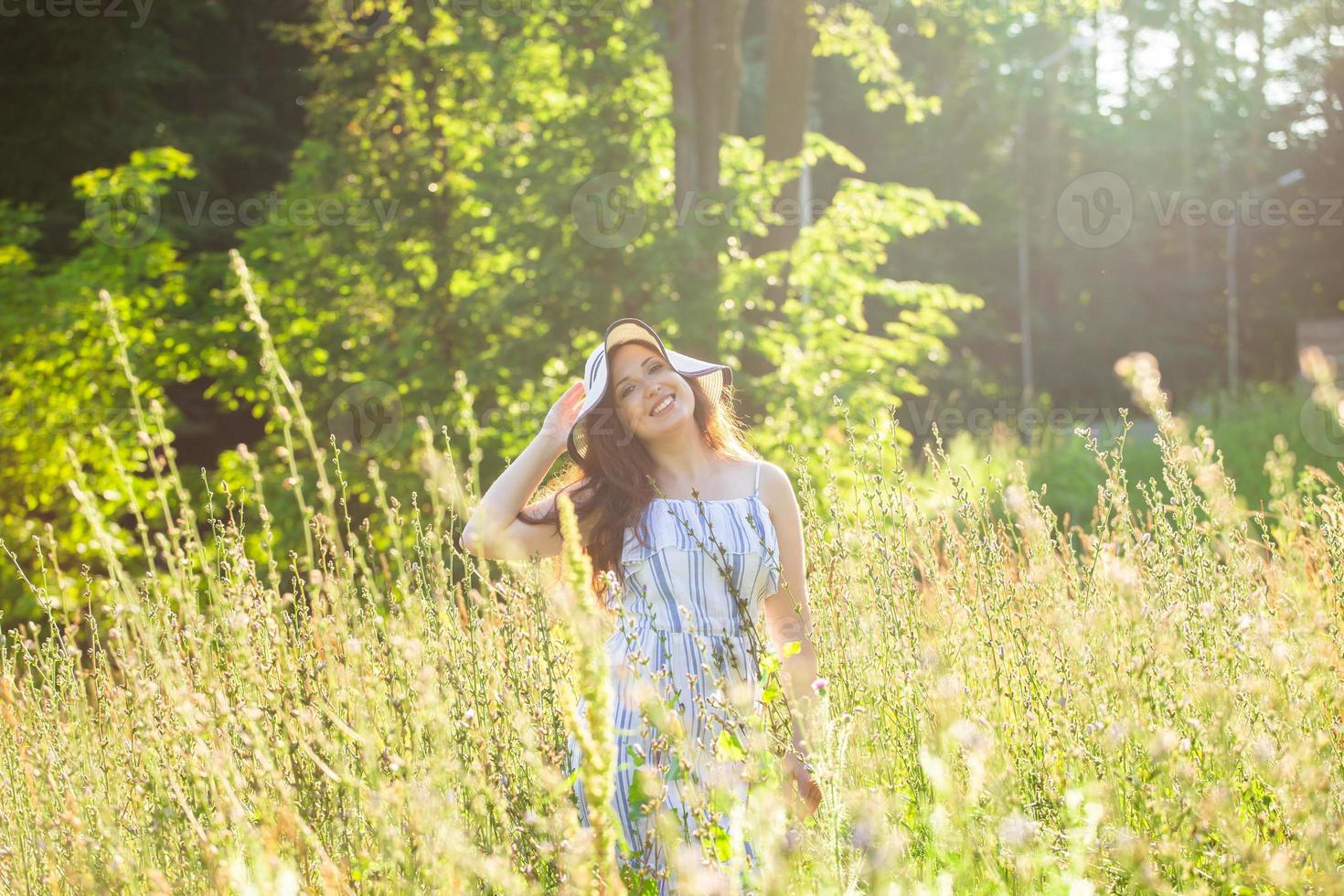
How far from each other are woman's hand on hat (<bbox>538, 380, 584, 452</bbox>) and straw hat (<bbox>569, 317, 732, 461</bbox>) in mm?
19

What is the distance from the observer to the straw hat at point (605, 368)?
11.1 ft

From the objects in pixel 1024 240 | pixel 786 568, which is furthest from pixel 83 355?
pixel 1024 240

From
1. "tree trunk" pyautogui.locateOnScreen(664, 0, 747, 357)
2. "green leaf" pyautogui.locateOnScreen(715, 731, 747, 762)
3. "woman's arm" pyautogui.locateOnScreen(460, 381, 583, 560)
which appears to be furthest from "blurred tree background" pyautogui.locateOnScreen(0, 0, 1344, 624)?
"green leaf" pyautogui.locateOnScreen(715, 731, 747, 762)

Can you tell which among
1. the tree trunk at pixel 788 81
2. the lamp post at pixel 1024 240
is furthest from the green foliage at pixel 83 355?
the lamp post at pixel 1024 240

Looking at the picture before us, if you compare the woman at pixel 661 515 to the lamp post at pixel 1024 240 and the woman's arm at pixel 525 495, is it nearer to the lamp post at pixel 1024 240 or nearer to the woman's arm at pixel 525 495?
the woman's arm at pixel 525 495

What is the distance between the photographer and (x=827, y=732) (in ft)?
5.64

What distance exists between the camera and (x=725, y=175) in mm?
10062

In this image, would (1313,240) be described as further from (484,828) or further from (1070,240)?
(484,828)

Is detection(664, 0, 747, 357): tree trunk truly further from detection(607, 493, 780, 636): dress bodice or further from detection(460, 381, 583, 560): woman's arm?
detection(607, 493, 780, 636): dress bodice

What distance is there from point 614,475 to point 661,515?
0.64 feet

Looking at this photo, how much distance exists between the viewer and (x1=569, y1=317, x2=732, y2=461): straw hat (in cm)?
337

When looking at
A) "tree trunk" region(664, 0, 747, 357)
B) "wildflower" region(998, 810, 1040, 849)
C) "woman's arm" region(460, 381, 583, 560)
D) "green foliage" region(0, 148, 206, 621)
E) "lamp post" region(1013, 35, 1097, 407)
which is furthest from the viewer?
"lamp post" region(1013, 35, 1097, 407)

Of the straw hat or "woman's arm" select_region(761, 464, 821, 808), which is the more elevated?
the straw hat

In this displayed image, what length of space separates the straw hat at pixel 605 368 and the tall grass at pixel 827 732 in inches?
21.1
